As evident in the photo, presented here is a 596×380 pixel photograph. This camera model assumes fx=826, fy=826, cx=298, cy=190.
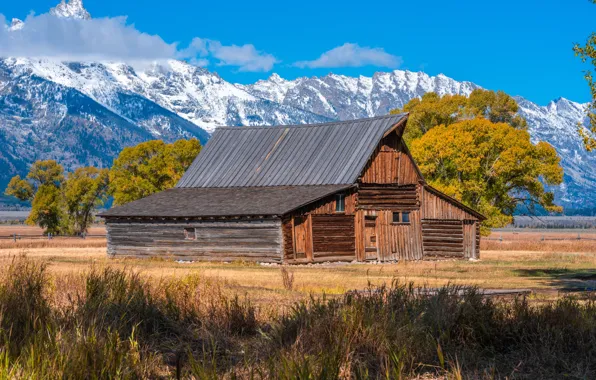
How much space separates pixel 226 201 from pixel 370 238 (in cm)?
736

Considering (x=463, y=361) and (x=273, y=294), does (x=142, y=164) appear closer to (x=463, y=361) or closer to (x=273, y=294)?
(x=273, y=294)

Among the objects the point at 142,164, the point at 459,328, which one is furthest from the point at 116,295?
the point at 142,164

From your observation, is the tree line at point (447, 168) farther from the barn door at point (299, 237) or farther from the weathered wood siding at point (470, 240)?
the barn door at point (299, 237)

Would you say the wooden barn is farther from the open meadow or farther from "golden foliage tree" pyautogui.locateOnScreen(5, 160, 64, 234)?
"golden foliage tree" pyautogui.locateOnScreen(5, 160, 64, 234)

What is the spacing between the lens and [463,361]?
8680 millimetres

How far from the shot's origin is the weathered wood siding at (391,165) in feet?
137

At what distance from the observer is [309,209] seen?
38250mm

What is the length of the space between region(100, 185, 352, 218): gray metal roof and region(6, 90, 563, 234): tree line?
14711mm

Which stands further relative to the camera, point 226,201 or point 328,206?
point 226,201

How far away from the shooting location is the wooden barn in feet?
125

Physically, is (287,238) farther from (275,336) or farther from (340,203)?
(275,336)

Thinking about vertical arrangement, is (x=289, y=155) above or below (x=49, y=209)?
above

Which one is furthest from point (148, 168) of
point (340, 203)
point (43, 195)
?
point (340, 203)

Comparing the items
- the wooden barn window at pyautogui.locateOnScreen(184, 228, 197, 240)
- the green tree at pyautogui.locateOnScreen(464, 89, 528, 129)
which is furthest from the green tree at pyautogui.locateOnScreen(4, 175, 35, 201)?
the wooden barn window at pyautogui.locateOnScreen(184, 228, 197, 240)
